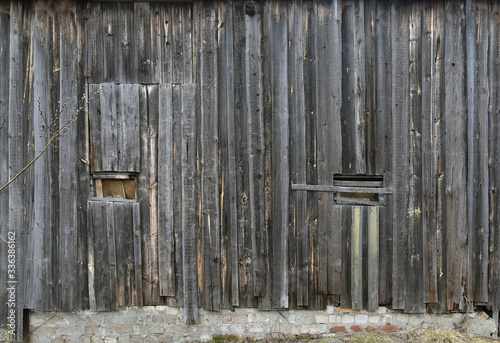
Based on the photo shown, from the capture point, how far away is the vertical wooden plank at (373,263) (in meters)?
4.27

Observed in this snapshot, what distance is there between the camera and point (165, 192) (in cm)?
429

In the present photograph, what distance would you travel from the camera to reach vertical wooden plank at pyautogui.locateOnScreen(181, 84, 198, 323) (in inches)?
168

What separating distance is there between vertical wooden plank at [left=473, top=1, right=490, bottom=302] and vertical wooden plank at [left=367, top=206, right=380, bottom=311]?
1.20m

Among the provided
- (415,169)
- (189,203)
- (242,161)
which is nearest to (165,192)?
(189,203)

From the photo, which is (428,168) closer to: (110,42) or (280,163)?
(280,163)

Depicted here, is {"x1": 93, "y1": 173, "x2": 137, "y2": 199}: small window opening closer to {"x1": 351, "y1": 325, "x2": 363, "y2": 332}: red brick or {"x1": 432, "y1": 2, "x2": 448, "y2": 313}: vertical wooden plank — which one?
{"x1": 351, "y1": 325, "x2": 363, "y2": 332}: red brick

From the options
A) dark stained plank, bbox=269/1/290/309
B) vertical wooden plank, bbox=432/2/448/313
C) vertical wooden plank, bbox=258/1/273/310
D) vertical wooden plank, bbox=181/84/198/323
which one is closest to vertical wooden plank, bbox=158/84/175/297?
vertical wooden plank, bbox=181/84/198/323

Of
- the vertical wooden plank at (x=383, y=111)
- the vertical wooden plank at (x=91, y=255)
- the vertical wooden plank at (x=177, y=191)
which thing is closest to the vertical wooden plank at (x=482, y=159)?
the vertical wooden plank at (x=383, y=111)

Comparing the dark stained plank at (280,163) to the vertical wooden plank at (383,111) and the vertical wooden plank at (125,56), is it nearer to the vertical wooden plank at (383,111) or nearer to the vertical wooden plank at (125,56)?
the vertical wooden plank at (383,111)

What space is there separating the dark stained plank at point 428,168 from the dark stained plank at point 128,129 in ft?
11.2

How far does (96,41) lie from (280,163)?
264 centimetres

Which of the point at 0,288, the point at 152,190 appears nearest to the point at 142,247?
the point at 152,190

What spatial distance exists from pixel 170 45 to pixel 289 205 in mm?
2386

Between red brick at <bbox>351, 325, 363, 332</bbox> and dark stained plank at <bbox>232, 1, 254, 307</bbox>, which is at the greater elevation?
dark stained plank at <bbox>232, 1, 254, 307</bbox>
